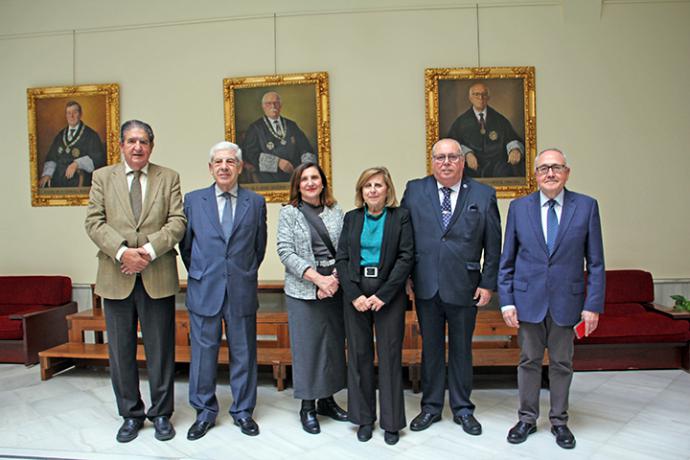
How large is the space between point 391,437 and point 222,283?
136 cm

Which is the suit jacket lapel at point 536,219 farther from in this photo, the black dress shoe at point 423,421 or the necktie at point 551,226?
the black dress shoe at point 423,421

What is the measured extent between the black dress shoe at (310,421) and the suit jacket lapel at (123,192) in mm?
1570

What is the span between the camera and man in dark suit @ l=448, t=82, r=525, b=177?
5148 mm

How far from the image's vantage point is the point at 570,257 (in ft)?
9.35

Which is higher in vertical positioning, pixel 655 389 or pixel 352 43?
pixel 352 43

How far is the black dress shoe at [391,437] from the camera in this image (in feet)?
9.62

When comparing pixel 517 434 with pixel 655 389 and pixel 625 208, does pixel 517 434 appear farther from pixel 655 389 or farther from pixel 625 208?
pixel 625 208

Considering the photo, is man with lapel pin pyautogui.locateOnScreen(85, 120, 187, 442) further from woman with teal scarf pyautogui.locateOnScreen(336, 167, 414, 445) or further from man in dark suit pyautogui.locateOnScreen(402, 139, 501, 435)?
man in dark suit pyautogui.locateOnScreen(402, 139, 501, 435)

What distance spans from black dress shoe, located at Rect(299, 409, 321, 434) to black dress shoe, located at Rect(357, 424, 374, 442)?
0.28m

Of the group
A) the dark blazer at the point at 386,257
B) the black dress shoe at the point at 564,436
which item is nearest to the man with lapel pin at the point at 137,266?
the dark blazer at the point at 386,257

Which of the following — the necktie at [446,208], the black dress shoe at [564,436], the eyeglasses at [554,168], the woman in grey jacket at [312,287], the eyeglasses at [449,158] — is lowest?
the black dress shoe at [564,436]

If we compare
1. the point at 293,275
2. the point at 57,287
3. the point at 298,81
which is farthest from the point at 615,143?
the point at 57,287

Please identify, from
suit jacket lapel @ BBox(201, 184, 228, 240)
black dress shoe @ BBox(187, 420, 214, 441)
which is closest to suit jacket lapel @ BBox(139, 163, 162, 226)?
suit jacket lapel @ BBox(201, 184, 228, 240)

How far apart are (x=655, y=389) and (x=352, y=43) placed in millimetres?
4161
